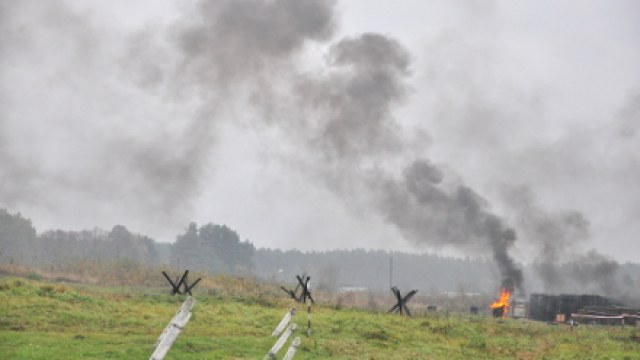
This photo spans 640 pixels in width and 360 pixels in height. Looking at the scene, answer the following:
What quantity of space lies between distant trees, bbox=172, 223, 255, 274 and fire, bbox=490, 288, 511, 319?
10926 cm

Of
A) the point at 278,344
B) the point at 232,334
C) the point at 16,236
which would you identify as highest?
the point at 16,236

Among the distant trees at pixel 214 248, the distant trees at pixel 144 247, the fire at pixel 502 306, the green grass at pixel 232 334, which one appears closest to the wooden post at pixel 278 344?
the green grass at pixel 232 334

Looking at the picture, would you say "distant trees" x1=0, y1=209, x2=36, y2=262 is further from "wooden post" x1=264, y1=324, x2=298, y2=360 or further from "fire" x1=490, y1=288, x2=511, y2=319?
"wooden post" x1=264, y1=324, x2=298, y2=360

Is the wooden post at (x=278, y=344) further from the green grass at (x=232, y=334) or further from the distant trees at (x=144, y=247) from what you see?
the distant trees at (x=144, y=247)

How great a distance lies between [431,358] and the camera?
26.9m

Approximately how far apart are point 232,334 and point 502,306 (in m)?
39.0

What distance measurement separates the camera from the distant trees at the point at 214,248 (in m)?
176

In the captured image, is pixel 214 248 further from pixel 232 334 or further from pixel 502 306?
pixel 232 334

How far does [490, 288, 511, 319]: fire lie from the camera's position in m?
62.1

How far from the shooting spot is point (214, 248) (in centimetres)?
18425

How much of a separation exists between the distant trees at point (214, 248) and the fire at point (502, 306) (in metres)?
109

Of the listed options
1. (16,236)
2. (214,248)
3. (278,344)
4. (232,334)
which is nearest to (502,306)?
(232,334)

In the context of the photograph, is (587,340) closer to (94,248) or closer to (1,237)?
(1,237)

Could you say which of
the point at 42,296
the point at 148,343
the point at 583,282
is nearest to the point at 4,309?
the point at 42,296
